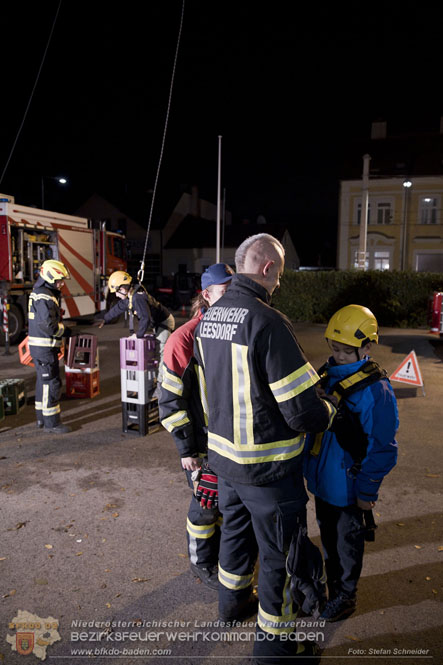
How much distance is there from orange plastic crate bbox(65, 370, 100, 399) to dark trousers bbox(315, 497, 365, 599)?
567cm

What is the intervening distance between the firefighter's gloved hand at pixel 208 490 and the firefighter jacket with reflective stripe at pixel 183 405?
163mm

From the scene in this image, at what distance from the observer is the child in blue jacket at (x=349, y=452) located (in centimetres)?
267

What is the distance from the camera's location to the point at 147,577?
332 cm

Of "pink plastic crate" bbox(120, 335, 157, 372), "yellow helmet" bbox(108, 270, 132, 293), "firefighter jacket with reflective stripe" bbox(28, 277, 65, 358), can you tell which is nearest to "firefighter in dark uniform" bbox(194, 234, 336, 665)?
"pink plastic crate" bbox(120, 335, 157, 372)

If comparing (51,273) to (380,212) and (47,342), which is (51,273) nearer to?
(47,342)

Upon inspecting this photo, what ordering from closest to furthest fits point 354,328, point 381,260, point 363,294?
point 354,328 → point 363,294 → point 381,260

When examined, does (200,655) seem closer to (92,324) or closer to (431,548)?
(431,548)

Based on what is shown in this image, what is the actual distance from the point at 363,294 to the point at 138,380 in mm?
14827

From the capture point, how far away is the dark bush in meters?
18.1

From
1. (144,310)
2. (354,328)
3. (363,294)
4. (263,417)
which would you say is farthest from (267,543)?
(363,294)

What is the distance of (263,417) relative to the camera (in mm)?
2316

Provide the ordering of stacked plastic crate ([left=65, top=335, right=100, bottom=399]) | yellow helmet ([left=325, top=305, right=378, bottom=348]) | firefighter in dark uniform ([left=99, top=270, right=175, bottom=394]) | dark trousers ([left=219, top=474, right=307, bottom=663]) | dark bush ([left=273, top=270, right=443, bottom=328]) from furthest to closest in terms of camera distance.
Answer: dark bush ([left=273, top=270, right=443, bottom=328]), stacked plastic crate ([left=65, top=335, right=100, bottom=399]), firefighter in dark uniform ([left=99, top=270, right=175, bottom=394]), yellow helmet ([left=325, top=305, right=378, bottom=348]), dark trousers ([left=219, top=474, right=307, bottom=663])

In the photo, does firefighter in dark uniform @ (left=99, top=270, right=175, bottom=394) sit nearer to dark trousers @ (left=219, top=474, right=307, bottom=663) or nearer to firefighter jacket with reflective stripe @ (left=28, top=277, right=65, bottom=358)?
firefighter jacket with reflective stripe @ (left=28, top=277, right=65, bottom=358)

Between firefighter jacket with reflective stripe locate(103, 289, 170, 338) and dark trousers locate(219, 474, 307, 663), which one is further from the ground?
firefighter jacket with reflective stripe locate(103, 289, 170, 338)
